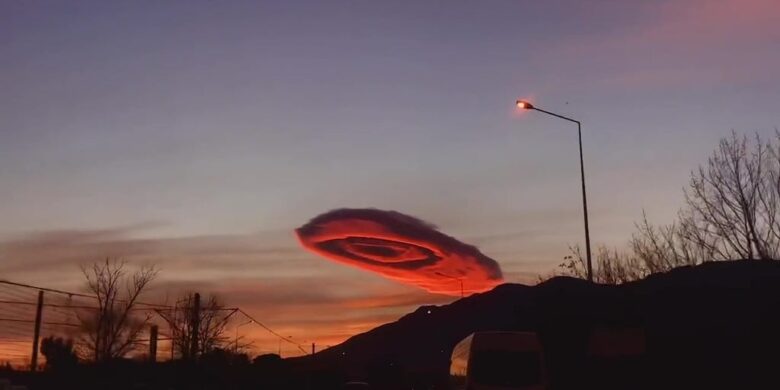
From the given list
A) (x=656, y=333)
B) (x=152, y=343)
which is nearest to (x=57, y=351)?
(x=152, y=343)

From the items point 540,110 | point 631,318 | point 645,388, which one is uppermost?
point 540,110

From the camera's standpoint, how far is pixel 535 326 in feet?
187

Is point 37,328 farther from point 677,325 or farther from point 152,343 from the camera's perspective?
point 677,325

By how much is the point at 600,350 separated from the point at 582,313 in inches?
721

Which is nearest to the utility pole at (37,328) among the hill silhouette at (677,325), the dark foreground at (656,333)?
the dark foreground at (656,333)

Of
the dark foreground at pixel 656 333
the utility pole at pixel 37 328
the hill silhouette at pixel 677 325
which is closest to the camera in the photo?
the dark foreground at pixel 656 333

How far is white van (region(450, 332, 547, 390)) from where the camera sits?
25.6 meters

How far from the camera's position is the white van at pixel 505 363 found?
25.6 m

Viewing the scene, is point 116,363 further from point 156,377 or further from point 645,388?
point 645,388

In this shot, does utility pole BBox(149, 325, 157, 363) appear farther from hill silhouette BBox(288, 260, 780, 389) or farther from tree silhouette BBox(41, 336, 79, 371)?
hill silhouette BBox(288, 260, 780, 389)

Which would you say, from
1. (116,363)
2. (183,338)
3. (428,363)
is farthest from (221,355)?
(428,363)

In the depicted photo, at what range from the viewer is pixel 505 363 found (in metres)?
25.9

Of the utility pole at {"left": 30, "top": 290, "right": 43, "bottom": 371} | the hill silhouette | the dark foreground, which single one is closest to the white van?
the dark foreground

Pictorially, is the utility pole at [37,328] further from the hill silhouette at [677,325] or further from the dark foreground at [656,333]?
the hill silhouette at [677,325]
